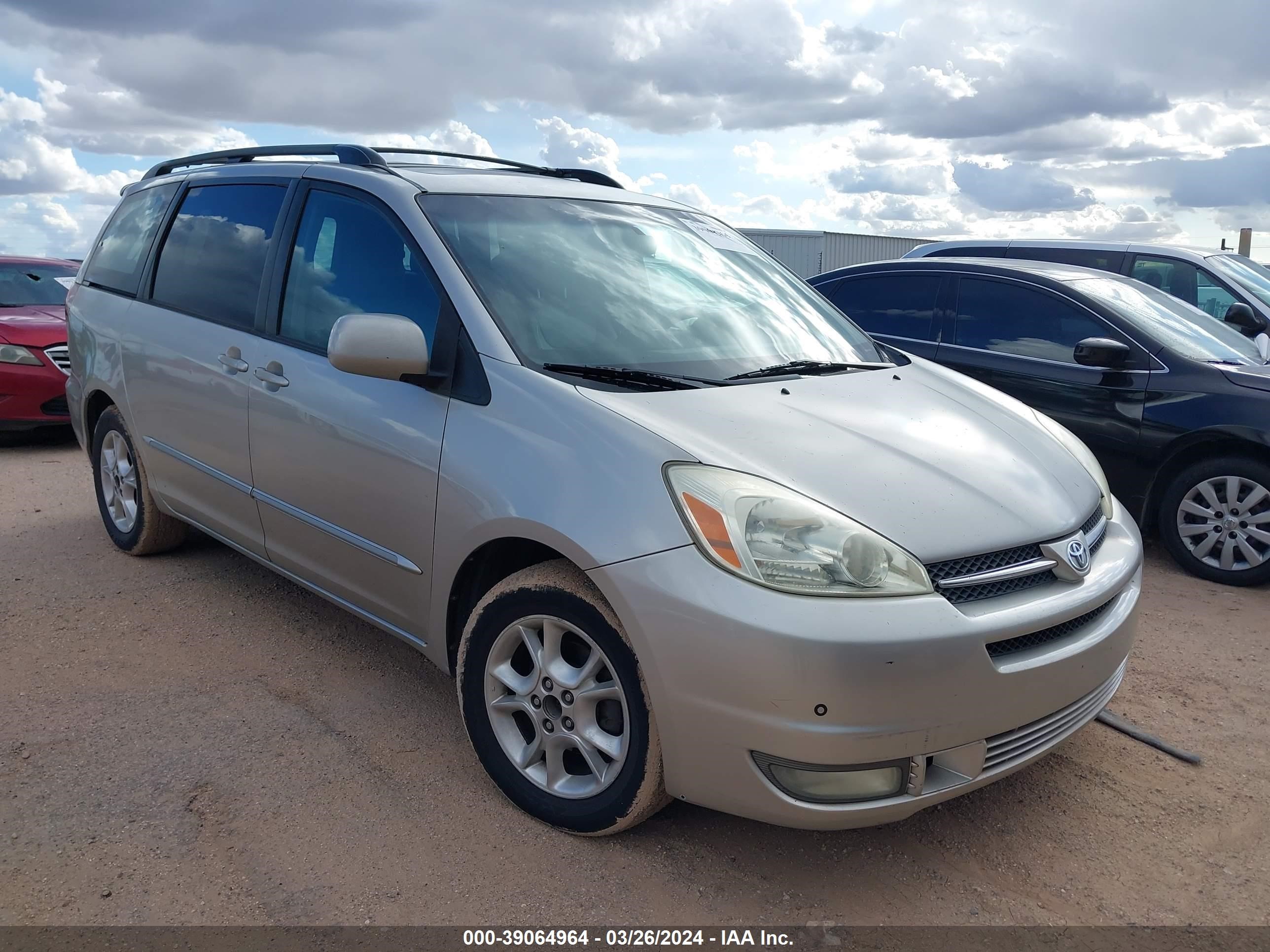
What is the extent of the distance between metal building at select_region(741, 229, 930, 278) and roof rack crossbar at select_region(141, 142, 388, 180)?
75.7 feet

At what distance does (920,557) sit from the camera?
2445mm

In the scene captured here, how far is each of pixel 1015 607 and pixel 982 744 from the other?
1.13 feet

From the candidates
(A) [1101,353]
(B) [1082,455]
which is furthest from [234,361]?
(A) [1101,353]

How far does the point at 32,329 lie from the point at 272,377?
5.78 meters

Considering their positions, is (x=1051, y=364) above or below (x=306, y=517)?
above

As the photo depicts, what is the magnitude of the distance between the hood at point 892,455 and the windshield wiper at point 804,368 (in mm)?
77

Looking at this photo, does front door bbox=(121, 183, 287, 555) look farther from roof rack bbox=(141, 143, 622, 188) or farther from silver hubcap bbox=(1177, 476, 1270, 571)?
silver hubcap bbox=(1177, 476, 1270, 571)

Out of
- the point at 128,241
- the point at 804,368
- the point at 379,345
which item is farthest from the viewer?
the point at 128,241

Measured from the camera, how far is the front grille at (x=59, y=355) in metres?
8.07

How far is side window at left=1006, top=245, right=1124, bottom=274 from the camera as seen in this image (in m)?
8.16

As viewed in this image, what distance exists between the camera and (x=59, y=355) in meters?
8.12

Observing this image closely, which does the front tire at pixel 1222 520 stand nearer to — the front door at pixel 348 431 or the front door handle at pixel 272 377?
the front door at pixel 348 431

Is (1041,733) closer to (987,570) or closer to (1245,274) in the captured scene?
(987,570)

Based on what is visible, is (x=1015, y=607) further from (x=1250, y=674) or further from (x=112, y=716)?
(x=112, y=716)
